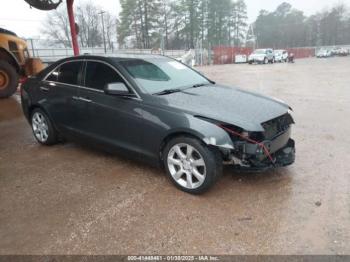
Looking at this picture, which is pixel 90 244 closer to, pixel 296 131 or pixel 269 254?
pixel 269 254

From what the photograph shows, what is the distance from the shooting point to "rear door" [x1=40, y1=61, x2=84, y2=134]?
4367mm

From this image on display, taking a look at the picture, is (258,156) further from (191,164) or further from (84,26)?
(84,26)

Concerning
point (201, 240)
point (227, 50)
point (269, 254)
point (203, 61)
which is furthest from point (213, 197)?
point (227, 50)

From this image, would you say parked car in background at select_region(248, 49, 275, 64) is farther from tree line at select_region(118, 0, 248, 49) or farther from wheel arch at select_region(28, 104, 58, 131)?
wheel arch at select_region(28, 104, 58, 131)

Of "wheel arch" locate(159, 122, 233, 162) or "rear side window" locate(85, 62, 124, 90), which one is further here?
"rear side window" locate(85, 62, 124, 90)

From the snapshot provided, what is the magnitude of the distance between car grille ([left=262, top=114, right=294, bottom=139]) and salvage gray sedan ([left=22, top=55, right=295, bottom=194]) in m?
0.01

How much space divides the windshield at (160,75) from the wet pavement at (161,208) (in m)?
1.11

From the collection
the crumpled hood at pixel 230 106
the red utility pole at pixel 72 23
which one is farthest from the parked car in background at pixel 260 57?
the crumpled hood at pixel 230 106

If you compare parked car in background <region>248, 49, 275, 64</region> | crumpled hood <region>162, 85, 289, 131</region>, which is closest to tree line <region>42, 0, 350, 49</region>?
parked car in background <region>248, 49, 275, 64</region>

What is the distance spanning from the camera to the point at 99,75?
411cm

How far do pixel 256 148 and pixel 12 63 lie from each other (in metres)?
9.72

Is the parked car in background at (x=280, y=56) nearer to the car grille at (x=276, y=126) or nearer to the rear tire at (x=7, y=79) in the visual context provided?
the rear tire at (x=7, y=79)

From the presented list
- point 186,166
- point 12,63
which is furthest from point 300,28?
point 186,166

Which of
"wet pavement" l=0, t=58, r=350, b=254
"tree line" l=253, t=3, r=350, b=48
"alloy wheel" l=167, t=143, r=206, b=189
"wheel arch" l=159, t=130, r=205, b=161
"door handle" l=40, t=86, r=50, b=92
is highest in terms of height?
"tree line" l=253, t=3, r=350, b=48
